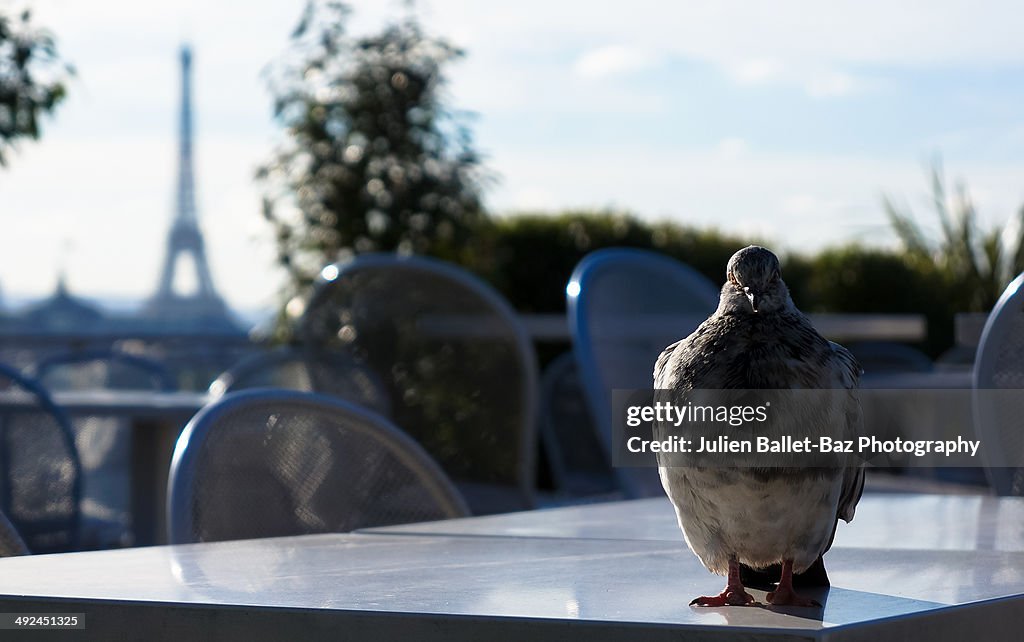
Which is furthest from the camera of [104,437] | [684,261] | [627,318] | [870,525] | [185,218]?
[185,218]

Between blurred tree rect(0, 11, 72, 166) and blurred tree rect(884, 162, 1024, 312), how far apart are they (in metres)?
6.20

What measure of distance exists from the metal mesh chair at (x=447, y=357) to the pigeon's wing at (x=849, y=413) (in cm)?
208

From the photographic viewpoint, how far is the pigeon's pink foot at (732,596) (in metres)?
0.90

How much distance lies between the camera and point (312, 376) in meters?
3.18

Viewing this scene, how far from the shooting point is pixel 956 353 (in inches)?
230

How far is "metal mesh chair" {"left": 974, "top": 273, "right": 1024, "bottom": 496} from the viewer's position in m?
1.86

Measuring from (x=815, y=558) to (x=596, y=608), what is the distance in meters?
0.16

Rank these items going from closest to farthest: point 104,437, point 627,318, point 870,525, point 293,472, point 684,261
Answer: point 870,525 → point 293,472 → point 627,318 → point 104,437 → point 684,261

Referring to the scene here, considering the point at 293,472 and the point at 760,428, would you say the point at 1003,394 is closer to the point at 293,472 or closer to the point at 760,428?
the point at 293,472

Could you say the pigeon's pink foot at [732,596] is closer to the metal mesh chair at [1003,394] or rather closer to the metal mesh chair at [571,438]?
the metal mesh chair at [1003,394]

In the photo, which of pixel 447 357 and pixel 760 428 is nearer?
pixel 760 428

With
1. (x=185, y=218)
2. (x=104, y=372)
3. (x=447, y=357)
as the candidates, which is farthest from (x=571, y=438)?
(x=185, y=218)

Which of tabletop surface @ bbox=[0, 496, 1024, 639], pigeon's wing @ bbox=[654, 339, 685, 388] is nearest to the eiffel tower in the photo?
tabletop surface @ bbox=[0, 496, 1024, 639]

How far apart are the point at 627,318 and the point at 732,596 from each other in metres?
2.10
